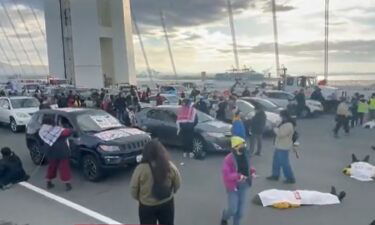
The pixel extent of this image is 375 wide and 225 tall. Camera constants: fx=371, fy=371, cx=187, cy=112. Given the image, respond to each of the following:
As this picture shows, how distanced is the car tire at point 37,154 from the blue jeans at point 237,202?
20.7 feet

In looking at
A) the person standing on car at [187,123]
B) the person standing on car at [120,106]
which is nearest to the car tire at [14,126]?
the person standing on car at [120,106]

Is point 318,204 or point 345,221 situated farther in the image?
point 318,204

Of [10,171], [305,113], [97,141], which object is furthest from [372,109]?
[10,171]

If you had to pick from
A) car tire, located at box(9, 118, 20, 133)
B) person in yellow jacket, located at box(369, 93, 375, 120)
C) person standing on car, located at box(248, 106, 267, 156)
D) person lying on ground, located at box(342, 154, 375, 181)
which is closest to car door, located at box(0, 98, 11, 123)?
car tire, located at box(9, 118, 20, 133)

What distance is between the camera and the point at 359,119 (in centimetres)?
1823

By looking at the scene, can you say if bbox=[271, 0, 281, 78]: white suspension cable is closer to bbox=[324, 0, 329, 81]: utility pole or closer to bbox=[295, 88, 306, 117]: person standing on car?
bbox=[324, 0, 329, 81]: utility pole

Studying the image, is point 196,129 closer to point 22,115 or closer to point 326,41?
point 22,115

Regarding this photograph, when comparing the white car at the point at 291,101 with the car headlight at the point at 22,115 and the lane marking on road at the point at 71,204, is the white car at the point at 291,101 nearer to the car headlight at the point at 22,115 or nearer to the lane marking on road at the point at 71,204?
the car headlight at the point at 22,115

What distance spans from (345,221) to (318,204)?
0.75 m

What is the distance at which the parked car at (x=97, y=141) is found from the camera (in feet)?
26.9

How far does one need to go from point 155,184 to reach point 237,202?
1.88 metres

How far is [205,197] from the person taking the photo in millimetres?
7289

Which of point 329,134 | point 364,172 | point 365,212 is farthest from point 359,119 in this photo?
point 365,212

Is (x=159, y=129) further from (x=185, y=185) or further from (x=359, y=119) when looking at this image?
(x=359, y=119)
